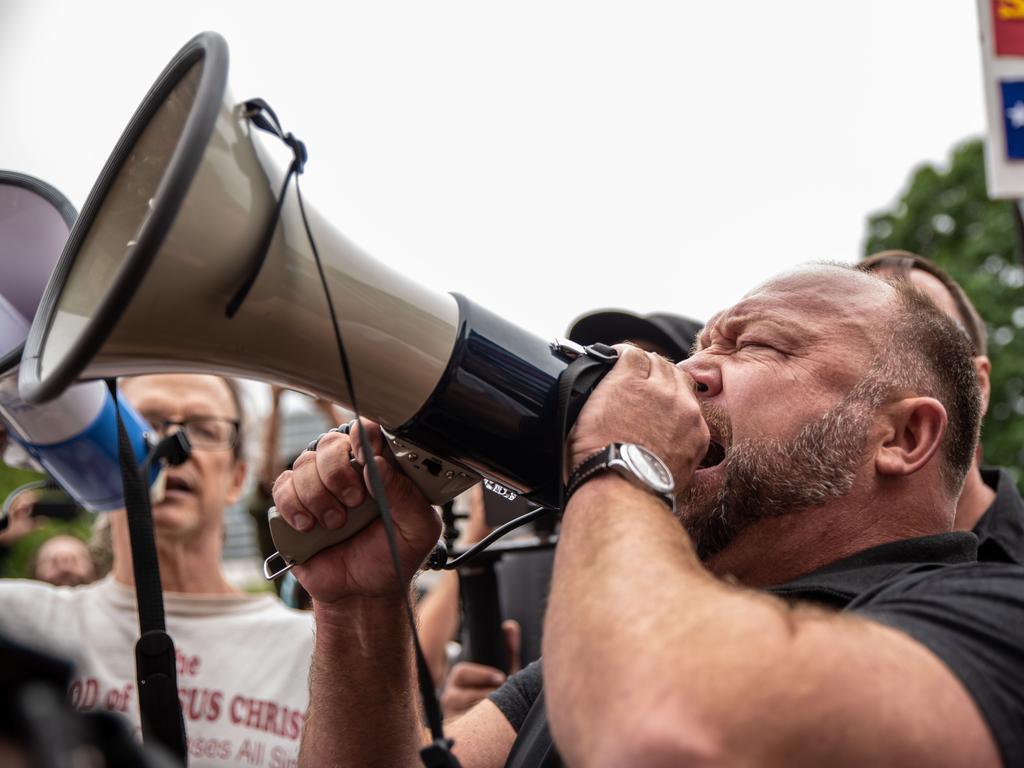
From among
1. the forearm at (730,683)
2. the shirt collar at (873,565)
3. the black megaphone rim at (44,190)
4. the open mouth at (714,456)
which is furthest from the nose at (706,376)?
the black megaphone rim at (44,190)

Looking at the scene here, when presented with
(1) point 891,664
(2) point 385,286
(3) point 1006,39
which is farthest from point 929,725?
(3) point 1006,39

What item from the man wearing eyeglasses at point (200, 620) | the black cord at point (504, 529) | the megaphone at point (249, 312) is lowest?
the man wearing eyeglasses at point (200, 620)

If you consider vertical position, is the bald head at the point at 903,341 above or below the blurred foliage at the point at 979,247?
above

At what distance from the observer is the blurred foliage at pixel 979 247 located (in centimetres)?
1922

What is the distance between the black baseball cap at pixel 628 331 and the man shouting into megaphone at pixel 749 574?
0.89 metres

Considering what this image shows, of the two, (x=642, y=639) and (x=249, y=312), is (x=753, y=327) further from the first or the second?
(x=249, y=312)

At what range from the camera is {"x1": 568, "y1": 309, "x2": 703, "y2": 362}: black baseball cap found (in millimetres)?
3178

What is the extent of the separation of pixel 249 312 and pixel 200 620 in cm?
198

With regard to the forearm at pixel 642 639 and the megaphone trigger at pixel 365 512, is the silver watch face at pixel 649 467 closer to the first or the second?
the forearm at pixel 642 639

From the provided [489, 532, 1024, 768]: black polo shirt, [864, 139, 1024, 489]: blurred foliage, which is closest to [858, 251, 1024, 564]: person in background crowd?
[489, 532, 1024, 768]: black polo shirt

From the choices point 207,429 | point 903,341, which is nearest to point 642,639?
point 903,341

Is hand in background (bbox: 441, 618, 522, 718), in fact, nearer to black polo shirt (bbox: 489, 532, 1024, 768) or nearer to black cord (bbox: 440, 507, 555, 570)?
black polo shirt (bbox: 489, 532, 1024, 768)

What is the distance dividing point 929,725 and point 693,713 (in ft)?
0.91

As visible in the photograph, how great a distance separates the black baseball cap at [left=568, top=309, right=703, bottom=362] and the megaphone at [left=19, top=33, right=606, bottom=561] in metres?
1.59
